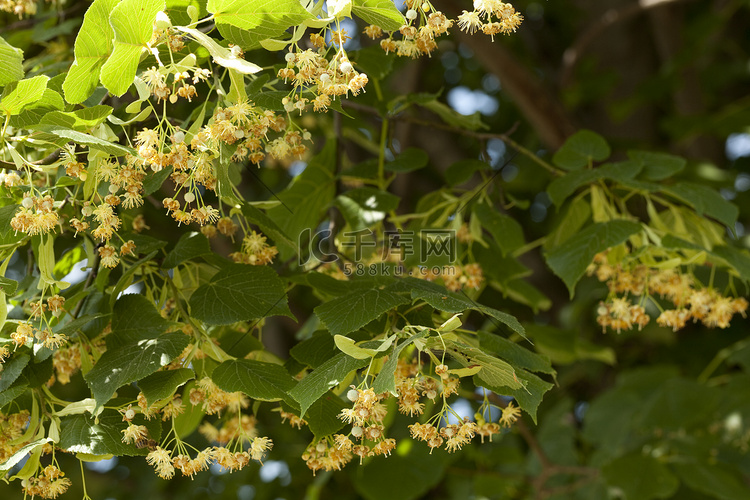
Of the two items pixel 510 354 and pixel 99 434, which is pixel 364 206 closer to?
pixel 510 354

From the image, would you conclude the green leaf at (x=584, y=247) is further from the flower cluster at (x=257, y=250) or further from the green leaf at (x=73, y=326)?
the green leaf at (x=73, y=326)

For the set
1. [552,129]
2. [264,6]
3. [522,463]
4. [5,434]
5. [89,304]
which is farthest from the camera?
[522,463]

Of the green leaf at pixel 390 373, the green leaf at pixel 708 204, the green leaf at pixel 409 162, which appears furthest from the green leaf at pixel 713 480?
the green leaf at pixel 390 373

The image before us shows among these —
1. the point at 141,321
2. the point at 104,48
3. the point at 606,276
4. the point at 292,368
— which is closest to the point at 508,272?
the point at 606,276

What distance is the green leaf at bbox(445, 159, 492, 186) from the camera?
5.12ft

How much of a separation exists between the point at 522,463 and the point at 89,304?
1973 millimetres

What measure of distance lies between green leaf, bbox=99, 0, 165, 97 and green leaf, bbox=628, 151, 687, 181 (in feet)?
3.45

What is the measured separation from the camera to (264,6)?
86 centimetres

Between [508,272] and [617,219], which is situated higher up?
[617,219]

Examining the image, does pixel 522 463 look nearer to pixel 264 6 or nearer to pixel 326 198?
pixel 326 198

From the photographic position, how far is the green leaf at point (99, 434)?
0.92 m

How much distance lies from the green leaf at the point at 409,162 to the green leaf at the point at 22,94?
0.82 metres

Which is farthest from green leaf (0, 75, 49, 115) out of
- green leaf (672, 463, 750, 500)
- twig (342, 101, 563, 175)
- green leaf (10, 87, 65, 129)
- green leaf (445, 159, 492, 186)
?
green leaf (672, 463, 750, 500)

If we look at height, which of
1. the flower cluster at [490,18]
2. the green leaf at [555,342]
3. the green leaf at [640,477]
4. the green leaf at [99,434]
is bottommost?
the green leaf at [640,477]
